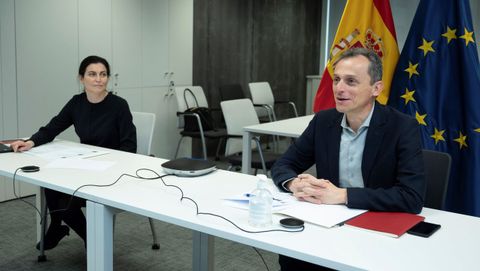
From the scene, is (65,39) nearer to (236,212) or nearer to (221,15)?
(221,15)

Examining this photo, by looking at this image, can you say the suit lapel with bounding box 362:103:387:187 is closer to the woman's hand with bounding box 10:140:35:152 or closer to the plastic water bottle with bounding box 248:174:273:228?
the plastic water bottle with bounding box 248:174:273:228

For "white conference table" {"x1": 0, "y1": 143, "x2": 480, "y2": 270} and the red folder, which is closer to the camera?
"white conference table" {"x1": 0, "y1": 143, "x2": 480, "y2": 270}

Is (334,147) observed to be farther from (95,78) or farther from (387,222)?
(95,78)

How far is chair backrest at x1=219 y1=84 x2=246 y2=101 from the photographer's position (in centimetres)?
638

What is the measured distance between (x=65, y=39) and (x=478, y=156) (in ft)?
11.2

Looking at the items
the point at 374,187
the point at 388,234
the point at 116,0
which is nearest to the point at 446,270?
the point at 388,234

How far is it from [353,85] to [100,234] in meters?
1.12

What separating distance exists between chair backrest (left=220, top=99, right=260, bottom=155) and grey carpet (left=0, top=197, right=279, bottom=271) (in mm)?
915

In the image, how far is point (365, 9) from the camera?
3.18 m

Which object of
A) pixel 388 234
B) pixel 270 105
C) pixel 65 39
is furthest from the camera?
pixel 270 105

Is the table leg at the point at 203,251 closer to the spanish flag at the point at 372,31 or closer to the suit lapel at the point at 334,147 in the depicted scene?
the suit lapel at the point at 334,147

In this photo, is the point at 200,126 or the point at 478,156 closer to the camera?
the point at 478,156

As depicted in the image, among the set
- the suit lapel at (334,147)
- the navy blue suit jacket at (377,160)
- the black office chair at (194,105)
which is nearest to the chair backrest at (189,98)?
the black office chair at (194,105)

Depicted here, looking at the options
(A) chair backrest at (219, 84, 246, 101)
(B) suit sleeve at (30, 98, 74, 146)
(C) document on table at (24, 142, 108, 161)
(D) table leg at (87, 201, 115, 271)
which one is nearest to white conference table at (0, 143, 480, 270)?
(D) table leg at (87, 201, 115, 271)
